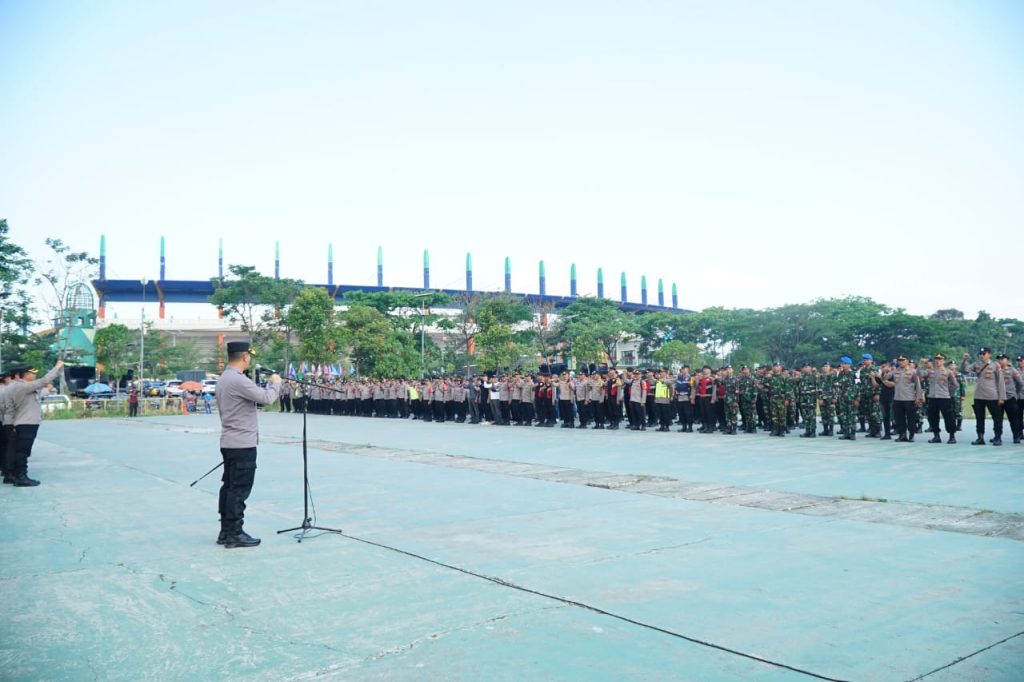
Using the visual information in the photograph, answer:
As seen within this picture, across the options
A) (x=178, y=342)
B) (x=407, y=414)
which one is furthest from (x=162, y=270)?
(x=407, y=414)

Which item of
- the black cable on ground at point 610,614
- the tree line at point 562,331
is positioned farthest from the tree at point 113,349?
the black cable on ground at point 610,614

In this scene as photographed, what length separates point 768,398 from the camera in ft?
53.9

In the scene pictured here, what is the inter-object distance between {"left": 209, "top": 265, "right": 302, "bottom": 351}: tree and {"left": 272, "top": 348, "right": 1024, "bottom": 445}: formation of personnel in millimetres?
20026

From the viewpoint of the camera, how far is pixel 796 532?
6.00 meters

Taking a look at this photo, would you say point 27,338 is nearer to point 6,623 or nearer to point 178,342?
point 6,623

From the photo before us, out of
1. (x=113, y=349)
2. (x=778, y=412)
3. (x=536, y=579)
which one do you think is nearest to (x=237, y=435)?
(x=536, y=579)

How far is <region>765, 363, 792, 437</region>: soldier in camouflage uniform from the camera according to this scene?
15727 millimetres

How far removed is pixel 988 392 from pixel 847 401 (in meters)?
2.35

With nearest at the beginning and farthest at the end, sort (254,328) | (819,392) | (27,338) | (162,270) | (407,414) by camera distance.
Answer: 1. (819,392)
2. (407,414)
3. (27,338)
4. (254,328)
5. (162,270)

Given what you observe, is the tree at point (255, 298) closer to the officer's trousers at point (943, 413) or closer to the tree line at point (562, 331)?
the tree line at point (562, 331)

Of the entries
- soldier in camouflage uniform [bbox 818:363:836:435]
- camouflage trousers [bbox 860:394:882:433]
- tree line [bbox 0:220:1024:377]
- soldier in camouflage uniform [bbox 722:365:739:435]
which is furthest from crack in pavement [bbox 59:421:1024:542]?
tree line [bbox 0:220:1024:377]

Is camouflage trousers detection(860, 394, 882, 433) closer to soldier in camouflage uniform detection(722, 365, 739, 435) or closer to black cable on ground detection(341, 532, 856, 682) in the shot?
soldier in camouflage uniform detection(722, 365, 739, 435)

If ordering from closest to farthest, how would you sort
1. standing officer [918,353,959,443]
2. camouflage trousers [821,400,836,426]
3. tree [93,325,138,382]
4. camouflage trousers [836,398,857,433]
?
1. standing officer [918,353,959,443]
2. camouflage trousers [836,398,857,433]
3. camouflage trousers [821,400,836,426]
4. tree [93,325,138,382]

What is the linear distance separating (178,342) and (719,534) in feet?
247
